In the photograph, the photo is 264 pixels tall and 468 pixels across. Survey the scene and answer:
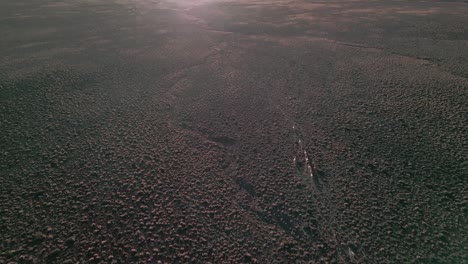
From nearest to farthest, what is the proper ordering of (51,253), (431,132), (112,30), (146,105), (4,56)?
(51,253)
(431,132)
(146,105)
(4,56)
(112,30)

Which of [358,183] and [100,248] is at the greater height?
[358,183]

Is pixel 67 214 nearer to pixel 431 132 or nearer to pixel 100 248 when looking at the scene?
pixel 100 248

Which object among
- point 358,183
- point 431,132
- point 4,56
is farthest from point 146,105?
point 4,56

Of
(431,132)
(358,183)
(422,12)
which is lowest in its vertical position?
(358,183)

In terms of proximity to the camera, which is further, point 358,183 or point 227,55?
point 227,55

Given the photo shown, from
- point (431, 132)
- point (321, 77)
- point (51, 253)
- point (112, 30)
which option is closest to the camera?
point (51, 253)

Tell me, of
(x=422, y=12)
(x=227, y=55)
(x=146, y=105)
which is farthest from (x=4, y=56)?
(x=422, y=12)
